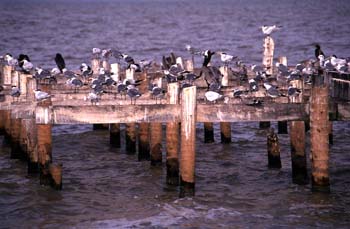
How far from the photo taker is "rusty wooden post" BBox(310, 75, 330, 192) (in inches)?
613

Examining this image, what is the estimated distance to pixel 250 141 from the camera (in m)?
21.9

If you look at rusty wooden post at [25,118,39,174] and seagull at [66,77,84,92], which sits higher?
seagull at [66,77,84,92]

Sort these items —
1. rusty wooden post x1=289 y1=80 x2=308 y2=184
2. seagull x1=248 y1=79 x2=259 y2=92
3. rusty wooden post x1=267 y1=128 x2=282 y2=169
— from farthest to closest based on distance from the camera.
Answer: rusty wooden post x1=267 y1=128 x2=282 y2=169 < seagull x1=248 y1=79 x2=259 y2=92 < rusty wooden post x1=289 y1=80 x2=308 y2=184

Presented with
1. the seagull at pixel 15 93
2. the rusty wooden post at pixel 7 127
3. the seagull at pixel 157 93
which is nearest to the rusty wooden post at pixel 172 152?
the seagull at pixel 157 93

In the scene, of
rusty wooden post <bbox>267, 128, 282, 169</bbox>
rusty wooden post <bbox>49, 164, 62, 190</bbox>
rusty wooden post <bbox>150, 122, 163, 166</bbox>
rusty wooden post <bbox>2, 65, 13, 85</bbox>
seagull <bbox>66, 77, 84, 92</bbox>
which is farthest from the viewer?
rusty wooden post <bbox>2, 65, 13, 85</bbox>

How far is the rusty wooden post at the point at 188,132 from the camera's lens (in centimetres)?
1543

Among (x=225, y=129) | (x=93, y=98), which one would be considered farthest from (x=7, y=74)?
(x=225, y=129)

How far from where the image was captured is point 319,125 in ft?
51.5

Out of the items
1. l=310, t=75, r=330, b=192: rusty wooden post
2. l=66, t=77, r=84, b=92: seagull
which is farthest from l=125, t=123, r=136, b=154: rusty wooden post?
l=310, t=75, r=330, b=192: rusty wooden post

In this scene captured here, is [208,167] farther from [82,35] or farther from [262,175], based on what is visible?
[82,35]

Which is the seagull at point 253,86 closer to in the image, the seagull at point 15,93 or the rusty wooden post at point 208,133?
the rusty wooden post at point 208,133

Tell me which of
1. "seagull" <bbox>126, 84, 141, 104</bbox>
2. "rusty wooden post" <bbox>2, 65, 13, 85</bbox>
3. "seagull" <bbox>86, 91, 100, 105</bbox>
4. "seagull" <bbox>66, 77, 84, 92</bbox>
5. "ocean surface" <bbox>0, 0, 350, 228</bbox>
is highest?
"rusty wooden post" <bbox>2, 65, 13, 85</bbox>

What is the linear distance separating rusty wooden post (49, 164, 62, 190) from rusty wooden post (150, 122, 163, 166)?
2.05m

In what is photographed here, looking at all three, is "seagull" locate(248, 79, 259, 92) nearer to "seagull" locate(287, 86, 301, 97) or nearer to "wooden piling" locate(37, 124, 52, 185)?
"seagull" locate(287, 86, 301, 97)
